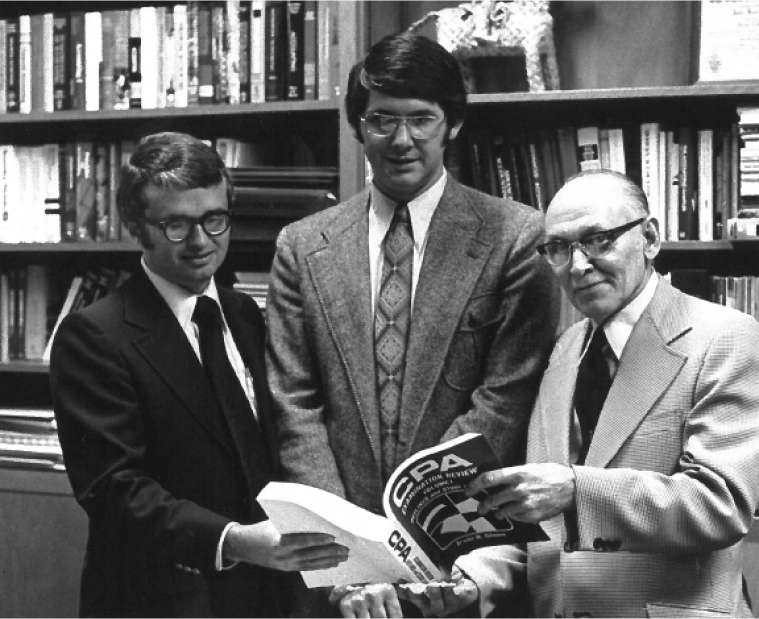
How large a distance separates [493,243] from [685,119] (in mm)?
937

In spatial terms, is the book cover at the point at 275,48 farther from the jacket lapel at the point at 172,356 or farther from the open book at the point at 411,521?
the open book at the point at 411,521

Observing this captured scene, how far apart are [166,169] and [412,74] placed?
18.2 inches

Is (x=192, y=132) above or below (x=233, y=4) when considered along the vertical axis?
below

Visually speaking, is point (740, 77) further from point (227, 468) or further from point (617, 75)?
point (227, 468)

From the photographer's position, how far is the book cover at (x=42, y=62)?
271cm

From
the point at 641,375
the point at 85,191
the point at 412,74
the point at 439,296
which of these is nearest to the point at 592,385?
the point at 641,375

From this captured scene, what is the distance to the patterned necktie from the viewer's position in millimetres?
1799

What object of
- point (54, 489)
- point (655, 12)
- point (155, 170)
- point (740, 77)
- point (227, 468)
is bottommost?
point (54, 489)

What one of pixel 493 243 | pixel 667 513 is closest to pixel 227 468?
pixel 493 243

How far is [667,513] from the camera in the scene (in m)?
1.45

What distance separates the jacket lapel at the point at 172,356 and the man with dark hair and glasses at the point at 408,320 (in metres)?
0.13

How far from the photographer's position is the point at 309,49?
247cm

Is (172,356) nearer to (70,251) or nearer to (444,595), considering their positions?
(444,595)

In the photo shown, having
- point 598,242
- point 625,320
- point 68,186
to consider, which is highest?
point 68,186
